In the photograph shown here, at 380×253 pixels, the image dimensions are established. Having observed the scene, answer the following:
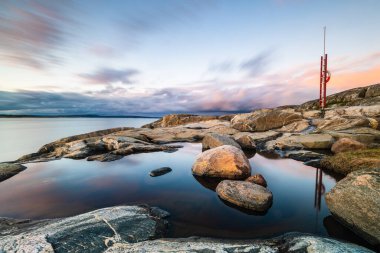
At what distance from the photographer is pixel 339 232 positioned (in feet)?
17.3

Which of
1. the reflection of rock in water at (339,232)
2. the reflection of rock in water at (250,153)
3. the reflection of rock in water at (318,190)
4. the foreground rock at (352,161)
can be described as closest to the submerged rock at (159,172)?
the reflection of rock in water at (250,153)

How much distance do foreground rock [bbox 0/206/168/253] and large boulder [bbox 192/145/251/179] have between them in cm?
401

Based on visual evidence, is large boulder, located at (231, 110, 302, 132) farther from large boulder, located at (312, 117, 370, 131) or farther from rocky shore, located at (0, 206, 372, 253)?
rocky shore, located at (0, 206, 372, 253)

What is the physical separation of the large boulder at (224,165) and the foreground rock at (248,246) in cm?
454

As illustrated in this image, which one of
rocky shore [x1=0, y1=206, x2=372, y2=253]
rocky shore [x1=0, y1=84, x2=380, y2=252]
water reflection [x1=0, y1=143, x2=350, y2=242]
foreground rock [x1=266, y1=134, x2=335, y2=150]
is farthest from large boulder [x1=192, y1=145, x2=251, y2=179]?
foreground rock [x1=266, y1=134, x2=335, y2=150]

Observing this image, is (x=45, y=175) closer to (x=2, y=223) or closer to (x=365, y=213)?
(x=2, y=223)

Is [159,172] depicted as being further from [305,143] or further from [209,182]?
[305,143]

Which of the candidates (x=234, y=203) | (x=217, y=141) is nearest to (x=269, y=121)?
(x=217, y=141)

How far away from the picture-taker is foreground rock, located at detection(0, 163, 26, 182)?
34.1ft

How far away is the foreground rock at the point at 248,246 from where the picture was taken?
3760 millimetres

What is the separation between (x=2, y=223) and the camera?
5.66 m

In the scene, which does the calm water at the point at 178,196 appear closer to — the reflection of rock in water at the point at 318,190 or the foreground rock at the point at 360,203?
the reflection of rock in water at the point at 318,190

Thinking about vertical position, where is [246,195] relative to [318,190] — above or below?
above

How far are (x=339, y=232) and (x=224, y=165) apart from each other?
4.58m
